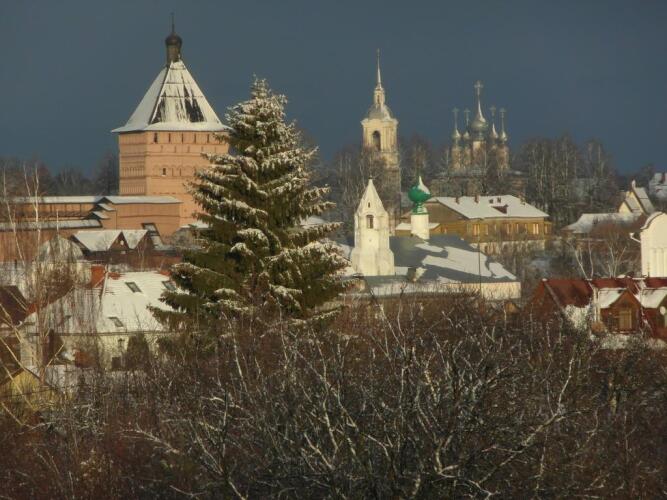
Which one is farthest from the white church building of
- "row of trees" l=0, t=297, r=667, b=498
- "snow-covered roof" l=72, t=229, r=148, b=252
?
"row of trees" l=0, t=297, r=667, b=498

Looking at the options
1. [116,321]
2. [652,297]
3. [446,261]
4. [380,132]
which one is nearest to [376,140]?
[380,132]

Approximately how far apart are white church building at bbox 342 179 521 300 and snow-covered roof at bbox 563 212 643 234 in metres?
20.8

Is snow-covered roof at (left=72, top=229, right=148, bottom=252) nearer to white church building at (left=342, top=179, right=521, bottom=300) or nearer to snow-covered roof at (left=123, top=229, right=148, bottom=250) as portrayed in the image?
snow-covered roof at (left=123, top=229, right=148, bottom=250)

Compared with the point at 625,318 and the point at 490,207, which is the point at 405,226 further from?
the point at 625,318

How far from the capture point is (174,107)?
253 feet

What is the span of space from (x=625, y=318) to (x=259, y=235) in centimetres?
622

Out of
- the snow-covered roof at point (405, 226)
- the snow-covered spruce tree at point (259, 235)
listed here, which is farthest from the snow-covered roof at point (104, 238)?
the snow-covered spruce tree at point (259, 235)

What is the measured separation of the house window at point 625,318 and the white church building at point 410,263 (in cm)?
1301

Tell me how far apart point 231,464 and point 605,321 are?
13294mm

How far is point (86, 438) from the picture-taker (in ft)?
53.5

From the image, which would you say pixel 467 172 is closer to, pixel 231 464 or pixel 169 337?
pixel 169 337

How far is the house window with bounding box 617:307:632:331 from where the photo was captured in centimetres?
2391

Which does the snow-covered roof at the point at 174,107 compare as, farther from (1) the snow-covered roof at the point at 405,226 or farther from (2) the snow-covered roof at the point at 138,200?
(1) the snow-covered roof at the point at 405,226

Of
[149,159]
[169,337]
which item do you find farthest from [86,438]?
[149,159]
